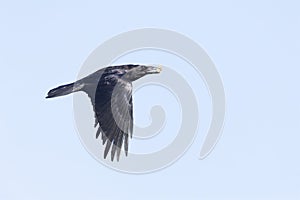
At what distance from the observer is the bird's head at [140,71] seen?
32156mm

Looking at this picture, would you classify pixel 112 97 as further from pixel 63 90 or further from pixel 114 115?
pixel 63 90

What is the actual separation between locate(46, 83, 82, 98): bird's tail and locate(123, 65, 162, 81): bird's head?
175cm

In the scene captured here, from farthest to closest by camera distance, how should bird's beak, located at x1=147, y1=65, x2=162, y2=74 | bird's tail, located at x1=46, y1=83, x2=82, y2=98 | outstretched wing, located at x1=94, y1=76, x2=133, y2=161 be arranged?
bird's beak, located at x1=147, y1=65, x2=162, y2=74
bird's tail, located at x1=46, y1=83, x2=82, y2=98
outstretched wing, located at x1=94, y1=76, x2=133, y2=161

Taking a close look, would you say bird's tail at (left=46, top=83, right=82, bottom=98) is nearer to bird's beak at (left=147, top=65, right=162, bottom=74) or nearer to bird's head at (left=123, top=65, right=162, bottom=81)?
bird's head at (left=123, top=65, right=162, bottom=81)

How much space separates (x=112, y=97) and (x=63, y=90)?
214cm

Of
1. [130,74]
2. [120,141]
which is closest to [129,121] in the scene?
[120,141]

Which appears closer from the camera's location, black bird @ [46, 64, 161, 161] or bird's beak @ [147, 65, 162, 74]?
black bird @ [46, 64, 161, 161]

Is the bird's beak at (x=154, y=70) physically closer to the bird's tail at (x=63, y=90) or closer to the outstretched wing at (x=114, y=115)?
the outstretched wing at (x=114, y=115)

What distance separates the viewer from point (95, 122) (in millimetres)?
30484

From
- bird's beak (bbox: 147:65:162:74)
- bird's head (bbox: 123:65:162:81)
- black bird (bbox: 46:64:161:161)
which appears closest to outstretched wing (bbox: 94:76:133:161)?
black bird (bbox: 46:64:161:161)

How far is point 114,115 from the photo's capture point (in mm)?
30250

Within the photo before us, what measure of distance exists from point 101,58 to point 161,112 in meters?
2.91

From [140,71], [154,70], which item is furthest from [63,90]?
[154,70]

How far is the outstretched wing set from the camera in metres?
30.0
